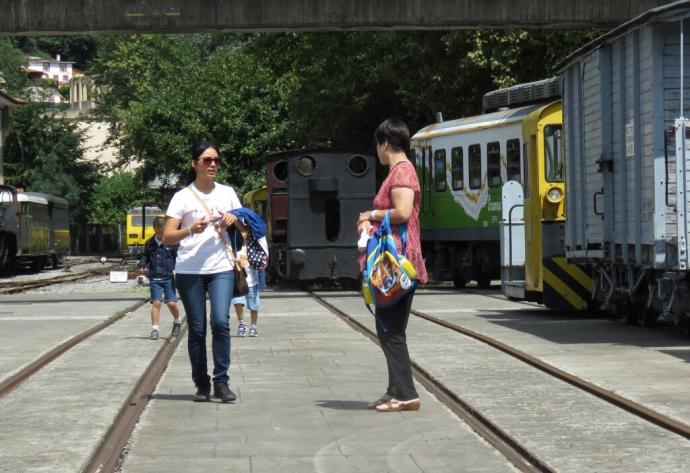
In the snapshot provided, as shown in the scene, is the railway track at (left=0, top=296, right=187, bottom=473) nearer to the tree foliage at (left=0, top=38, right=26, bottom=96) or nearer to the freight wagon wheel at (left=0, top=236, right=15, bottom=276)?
the freight wagon wheel at (left=0, top=236, right=15, bottom=276)

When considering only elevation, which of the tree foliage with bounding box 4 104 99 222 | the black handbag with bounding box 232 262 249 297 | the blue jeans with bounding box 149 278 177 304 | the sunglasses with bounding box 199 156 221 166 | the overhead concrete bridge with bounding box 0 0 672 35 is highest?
the tree foliage with bounding box 4 104 99 222

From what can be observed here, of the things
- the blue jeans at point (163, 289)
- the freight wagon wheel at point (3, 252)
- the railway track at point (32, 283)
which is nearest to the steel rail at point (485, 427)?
the blue jeans at point (163, 289)

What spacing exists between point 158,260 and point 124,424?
8.37 meters

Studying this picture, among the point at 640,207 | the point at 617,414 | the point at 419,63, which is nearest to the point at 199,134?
the point at 419,63

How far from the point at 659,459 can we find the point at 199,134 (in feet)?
175

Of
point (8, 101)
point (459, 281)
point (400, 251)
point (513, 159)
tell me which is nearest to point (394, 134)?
point (400, 251)

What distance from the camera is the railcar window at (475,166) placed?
2950cm

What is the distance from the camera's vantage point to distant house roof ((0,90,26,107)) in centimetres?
8456

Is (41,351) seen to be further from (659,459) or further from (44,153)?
(44,153)

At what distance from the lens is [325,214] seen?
32.2 m

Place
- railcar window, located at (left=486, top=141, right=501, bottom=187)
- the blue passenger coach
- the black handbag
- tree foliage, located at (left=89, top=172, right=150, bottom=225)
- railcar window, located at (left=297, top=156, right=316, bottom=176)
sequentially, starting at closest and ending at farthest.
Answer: the black handbag → the blue passenger coach → railcar window, located at (left=486, top=141, right=501, bottom=187) → railcar window, located at (left=297, top=156, right=316, bottom=176) → tree foliage, located at (left=89, top=172, right=150, bottom=225)

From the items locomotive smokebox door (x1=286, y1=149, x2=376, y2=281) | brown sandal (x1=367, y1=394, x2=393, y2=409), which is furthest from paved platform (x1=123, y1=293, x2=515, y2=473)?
locomotive smokebox door (x1=286, y1=149, x2=376, y2=281)

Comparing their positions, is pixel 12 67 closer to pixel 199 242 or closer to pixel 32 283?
pixel 32 283

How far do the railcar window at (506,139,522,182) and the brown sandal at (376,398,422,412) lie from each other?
58.3 feet
